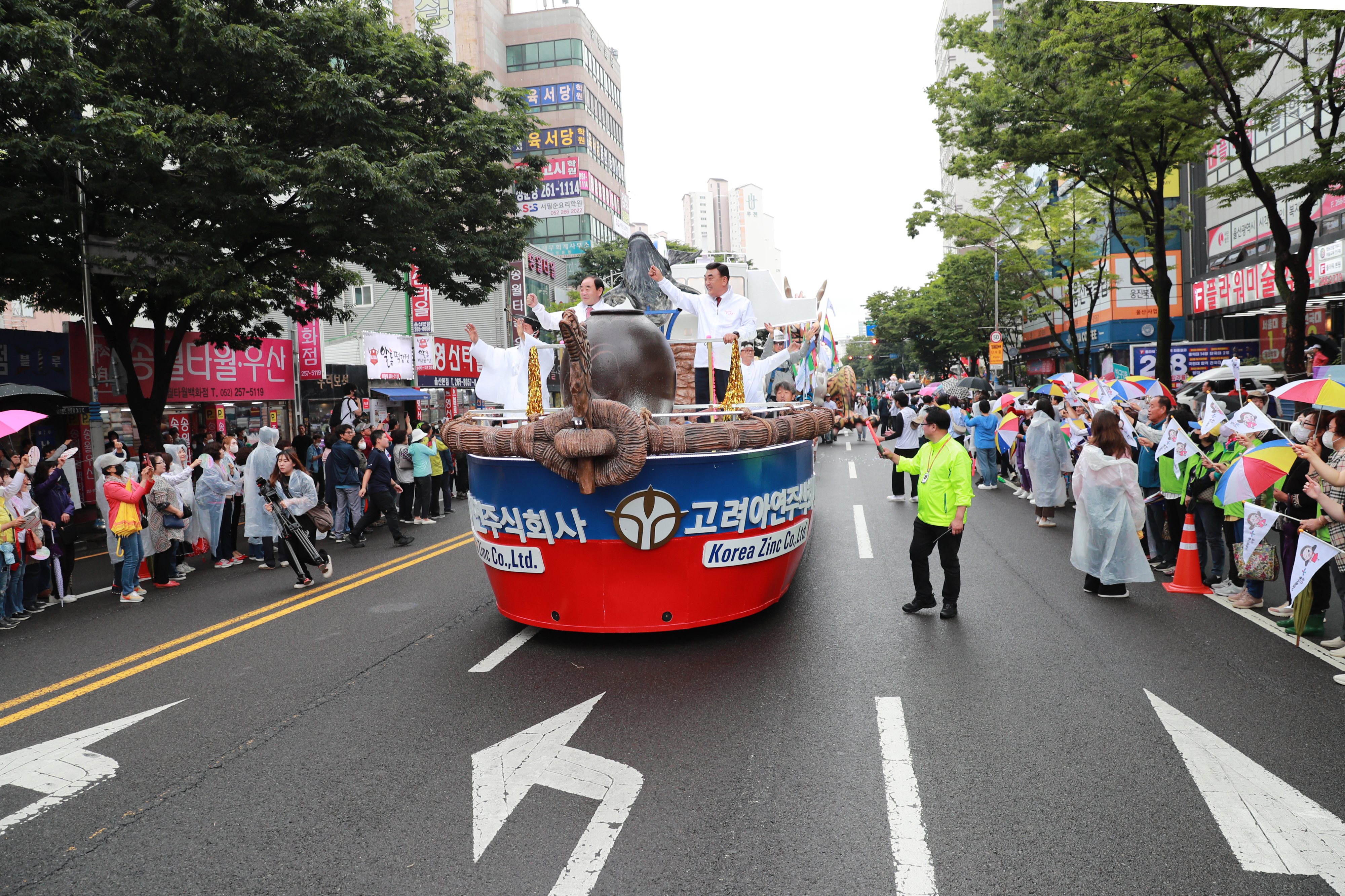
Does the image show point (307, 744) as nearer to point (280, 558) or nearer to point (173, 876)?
point (173, 876)

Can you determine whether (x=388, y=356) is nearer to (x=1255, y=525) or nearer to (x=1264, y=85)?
(x=1264, y=85)

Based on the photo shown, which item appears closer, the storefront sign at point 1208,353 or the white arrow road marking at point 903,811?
the white arrow road marking at point 903,811

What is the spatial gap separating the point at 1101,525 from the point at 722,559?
13.1 ft

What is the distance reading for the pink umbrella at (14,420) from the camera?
8500mm

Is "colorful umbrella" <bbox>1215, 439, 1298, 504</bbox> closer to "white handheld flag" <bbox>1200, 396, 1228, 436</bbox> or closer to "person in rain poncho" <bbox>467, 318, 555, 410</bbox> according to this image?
"white handheld flag" <bbox>1200, 396, 1228, 436</bbox>

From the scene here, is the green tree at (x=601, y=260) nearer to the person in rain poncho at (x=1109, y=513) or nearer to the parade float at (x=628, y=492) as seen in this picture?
the person in rain poncho at (x=1109, y=513)

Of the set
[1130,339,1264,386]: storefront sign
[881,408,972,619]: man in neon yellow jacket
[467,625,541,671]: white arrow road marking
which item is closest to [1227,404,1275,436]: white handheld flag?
[881,408,972,619]: man in neon yellow jacket

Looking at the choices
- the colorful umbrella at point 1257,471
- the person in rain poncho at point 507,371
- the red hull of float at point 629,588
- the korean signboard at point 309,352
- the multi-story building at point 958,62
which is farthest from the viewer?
the multi-story building at point 958,62

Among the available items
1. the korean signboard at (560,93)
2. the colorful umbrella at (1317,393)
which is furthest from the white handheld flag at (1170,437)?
the korean signboard at (560,93)

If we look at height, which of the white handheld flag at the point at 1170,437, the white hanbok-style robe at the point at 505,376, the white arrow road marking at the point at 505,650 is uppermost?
the white hanbok-style robe at the point at 505,376

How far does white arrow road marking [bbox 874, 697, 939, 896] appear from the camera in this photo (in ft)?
11.5

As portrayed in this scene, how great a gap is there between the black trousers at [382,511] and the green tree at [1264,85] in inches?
531

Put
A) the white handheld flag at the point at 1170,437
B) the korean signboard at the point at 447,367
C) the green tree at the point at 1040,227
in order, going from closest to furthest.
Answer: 1. the white handheld flag at the point at 1170,437
2. the green tree at the point at 1040,227
3. the korean signboard at the point at 447,367

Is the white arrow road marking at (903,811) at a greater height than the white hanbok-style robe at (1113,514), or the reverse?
the white hanbok-style robe at (1113,514)
